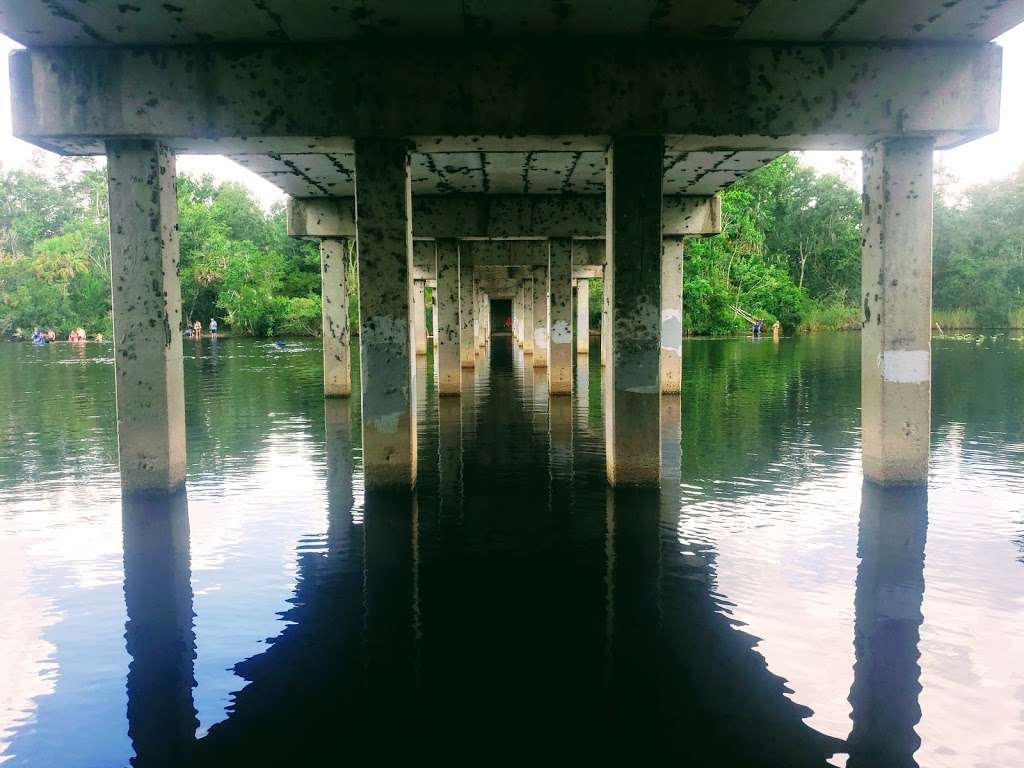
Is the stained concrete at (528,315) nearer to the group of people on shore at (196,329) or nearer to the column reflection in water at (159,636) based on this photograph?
the column reflection in water at (159,636)

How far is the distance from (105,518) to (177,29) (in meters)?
5.32

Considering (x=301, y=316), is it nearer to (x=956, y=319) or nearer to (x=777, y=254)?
(x=777, y=254)

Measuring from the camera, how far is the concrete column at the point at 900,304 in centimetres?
984

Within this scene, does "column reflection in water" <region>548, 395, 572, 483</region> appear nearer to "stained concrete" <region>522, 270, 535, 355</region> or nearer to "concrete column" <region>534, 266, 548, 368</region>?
"concrete column" <region>534, 266, 548, 368</region>

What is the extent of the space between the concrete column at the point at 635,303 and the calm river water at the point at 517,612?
2.02ft

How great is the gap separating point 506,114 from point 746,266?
58.1 metres

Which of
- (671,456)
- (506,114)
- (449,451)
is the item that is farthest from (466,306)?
(506,114)

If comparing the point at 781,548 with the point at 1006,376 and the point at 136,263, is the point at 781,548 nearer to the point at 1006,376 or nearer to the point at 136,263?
the point at 136,263

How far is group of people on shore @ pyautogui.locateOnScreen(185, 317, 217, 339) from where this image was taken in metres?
74.1

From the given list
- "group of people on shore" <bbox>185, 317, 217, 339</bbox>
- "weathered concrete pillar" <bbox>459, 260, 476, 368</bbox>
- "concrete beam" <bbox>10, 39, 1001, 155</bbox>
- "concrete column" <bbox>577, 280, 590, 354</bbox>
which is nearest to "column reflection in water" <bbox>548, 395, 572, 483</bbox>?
"concrete beam" <bbox>10, 39, 1001, 155</bbox>

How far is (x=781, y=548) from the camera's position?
7.82 metres

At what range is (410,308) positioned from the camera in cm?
1012

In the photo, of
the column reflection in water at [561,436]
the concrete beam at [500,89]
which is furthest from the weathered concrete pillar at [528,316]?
the concrete beam at [500,89]

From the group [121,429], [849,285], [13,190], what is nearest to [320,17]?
[121,429]
